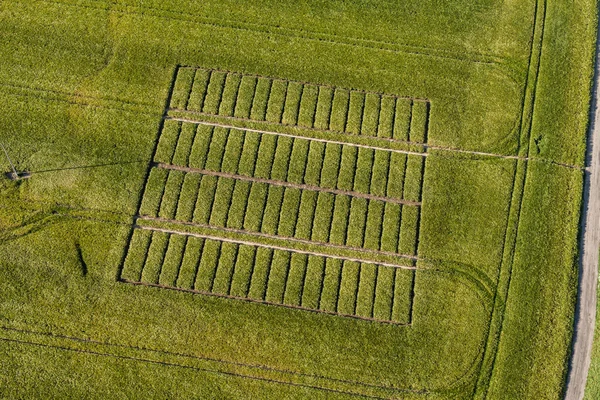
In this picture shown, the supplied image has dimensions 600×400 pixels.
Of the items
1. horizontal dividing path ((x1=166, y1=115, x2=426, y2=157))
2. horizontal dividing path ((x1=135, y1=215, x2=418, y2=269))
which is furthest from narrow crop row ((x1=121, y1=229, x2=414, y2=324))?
horizontal dividing path ((x1=166, y1=115, x2=426, y2=157))

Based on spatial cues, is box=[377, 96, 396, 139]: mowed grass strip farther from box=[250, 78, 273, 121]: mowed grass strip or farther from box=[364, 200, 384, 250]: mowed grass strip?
box=[250, 78, 273, 121]: mowed grass strip

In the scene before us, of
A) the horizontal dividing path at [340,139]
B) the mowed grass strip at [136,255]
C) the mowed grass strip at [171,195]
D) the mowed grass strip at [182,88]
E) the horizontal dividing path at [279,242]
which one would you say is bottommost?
the mowed grass strip at [136,255]

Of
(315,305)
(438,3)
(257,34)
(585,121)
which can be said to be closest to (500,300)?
(315,305)

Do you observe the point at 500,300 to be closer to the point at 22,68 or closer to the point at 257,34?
the point at 257,34

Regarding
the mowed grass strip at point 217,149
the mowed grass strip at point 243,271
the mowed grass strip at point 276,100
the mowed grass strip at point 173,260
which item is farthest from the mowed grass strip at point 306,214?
the mowed grass strip at point 173,260

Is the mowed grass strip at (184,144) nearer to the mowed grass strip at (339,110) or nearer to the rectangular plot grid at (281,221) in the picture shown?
the rectangular plot grid at (281,221)

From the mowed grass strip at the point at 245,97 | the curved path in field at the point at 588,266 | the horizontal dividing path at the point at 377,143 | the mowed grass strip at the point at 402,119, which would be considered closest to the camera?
the curved path in field at the point at 588,266
